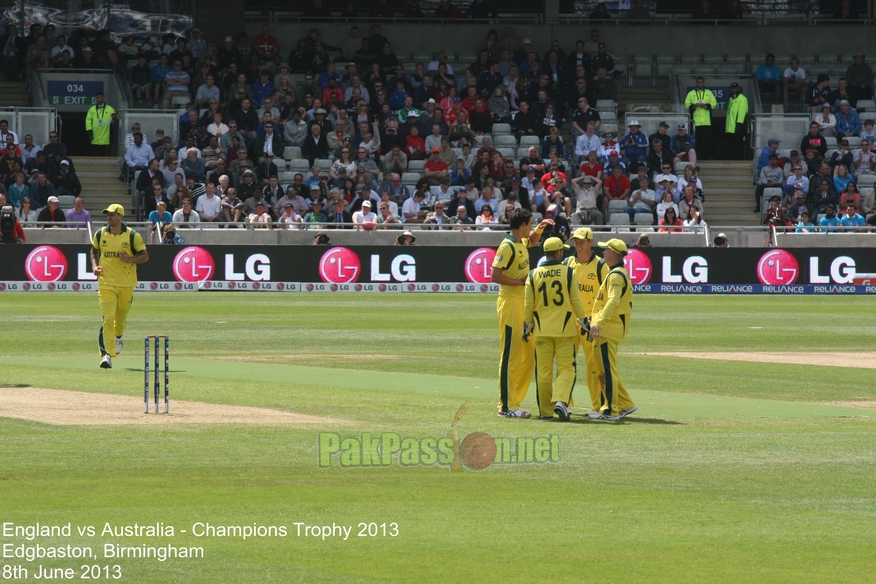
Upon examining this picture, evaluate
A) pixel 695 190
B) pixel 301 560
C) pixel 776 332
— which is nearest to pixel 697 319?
pixel 776 332

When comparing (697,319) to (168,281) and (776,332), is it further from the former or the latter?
(168,281)

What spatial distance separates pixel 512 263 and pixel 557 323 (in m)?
0.90

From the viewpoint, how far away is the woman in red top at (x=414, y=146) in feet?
123

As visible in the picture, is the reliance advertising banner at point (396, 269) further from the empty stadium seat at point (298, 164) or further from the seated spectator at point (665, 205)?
the empty stadium seat at point (298, 164)

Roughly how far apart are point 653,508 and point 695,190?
27223 mm

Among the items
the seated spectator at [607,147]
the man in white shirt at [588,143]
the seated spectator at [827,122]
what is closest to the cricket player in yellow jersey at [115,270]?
the seated spectator at [607,147]

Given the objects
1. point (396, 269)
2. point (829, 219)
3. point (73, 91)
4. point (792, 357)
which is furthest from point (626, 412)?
point (73, 91)

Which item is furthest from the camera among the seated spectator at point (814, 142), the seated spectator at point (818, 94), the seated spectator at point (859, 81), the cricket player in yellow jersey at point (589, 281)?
the seated spectator at point (859, 81)

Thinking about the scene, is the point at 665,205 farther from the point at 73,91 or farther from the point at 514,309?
the point at 514,309

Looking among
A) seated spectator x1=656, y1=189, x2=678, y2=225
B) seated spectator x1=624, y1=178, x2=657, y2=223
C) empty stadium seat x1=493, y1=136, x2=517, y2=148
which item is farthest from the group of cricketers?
empty stadium seat x1=493, y1=136, x2=517, y2=148

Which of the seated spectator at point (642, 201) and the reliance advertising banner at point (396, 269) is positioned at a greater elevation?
the seated spectator at point (642, 201)

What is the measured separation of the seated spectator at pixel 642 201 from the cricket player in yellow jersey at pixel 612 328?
21.8m

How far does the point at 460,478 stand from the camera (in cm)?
1024

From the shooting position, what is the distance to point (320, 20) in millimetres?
43594
